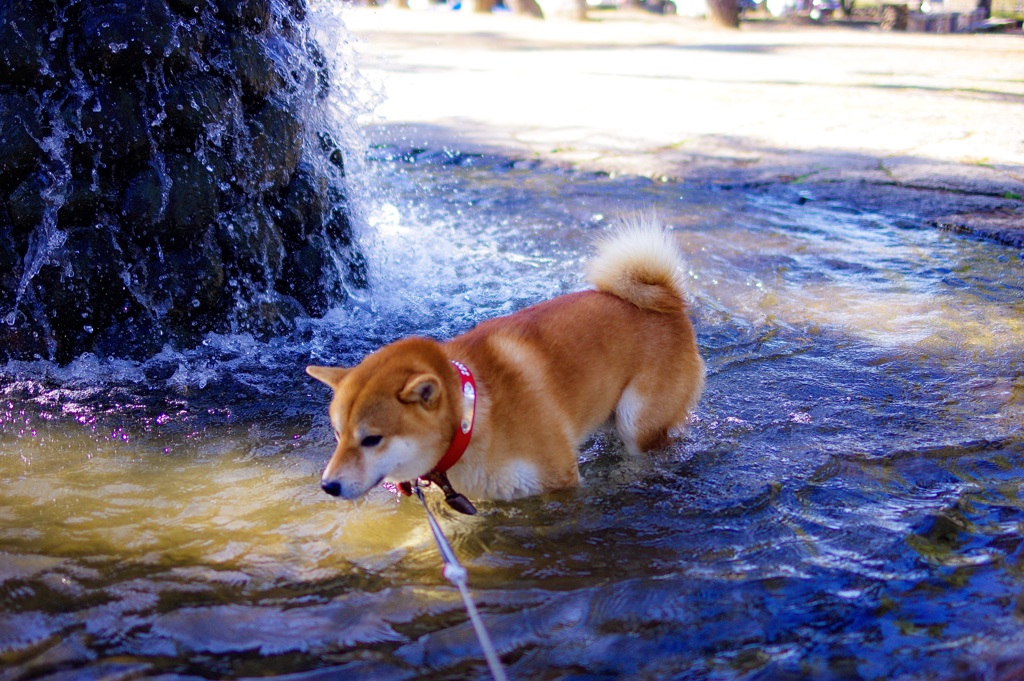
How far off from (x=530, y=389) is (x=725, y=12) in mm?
21964

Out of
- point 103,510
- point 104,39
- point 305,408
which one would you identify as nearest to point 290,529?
point 103,510

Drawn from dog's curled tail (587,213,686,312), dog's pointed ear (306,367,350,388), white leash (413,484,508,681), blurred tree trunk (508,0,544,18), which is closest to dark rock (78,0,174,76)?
dog's pointed ear (306,367,350,388)

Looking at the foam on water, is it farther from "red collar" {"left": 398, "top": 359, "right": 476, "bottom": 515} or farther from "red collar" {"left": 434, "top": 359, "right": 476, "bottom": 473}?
"red collar" {"left": 434, "top": 359, "right": 476, "bottom": 473}

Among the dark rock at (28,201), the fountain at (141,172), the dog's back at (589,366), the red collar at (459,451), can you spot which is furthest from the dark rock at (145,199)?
the red collar at (459,451)

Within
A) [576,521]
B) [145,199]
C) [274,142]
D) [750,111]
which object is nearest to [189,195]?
[145,199]

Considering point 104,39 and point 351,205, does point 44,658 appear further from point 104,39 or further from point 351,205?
point 351,205

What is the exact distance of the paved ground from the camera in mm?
7750

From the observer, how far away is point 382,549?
3016 mm

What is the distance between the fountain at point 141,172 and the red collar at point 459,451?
207 cm

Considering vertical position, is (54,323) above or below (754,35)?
below

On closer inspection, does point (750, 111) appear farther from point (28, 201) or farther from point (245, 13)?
point (28, 201)

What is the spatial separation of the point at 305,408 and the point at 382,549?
4.02 ft

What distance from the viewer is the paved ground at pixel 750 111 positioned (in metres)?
7.75

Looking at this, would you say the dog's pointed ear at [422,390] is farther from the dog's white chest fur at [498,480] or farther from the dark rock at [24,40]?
the dark rock at [24,40]
